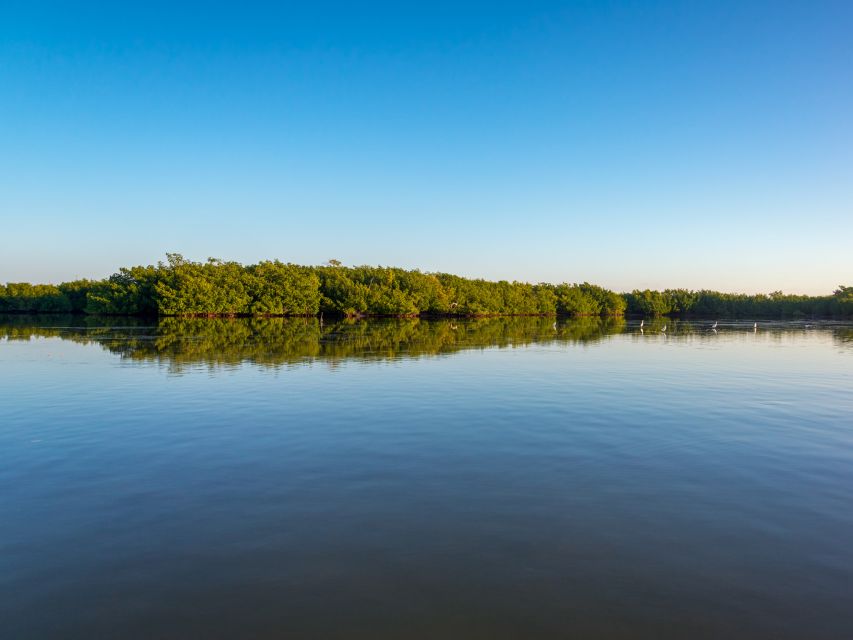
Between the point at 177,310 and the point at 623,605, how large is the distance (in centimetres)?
13114

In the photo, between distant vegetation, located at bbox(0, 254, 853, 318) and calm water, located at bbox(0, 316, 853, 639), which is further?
distant vegetation, located at bbox(0, 254, 853, 318)

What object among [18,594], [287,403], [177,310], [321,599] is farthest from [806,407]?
[177,310]

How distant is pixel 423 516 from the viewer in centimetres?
962

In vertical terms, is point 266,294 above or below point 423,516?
above

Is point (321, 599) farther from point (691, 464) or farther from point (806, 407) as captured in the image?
point (806, 407)

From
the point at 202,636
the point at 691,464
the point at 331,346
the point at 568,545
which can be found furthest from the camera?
the point at 331,346

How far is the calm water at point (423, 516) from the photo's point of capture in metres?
6.73

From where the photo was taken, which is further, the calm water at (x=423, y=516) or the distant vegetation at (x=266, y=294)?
the distant vegetation at (x=266, y=294)

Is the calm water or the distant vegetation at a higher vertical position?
the distant vegetation

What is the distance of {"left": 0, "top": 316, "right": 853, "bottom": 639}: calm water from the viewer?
6734 mm

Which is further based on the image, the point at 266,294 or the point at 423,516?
the point at 266,294

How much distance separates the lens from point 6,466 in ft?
40.9

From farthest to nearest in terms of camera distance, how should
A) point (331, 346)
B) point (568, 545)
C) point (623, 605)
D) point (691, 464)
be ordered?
point (331, 346), point (691, 464), point (568, 545), point (623, 605)

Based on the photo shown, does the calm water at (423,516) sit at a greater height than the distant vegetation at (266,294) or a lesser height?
lesser
